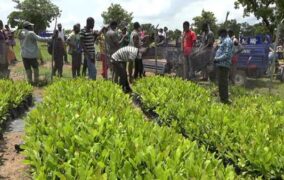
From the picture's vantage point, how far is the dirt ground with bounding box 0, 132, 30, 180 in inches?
248

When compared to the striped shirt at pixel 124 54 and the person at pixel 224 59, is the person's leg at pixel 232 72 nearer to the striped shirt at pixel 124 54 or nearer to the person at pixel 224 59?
the person at pixel 224 59

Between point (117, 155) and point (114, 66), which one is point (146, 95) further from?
point (117, 155)

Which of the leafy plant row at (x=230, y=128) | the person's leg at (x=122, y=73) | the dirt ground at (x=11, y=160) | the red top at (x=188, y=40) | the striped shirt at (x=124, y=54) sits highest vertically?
the red top at (x=188, y=40)

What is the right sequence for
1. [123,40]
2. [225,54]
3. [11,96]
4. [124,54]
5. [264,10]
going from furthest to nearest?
[264,10] → [123,40] → [124,54] → [225,54] → [11,96]

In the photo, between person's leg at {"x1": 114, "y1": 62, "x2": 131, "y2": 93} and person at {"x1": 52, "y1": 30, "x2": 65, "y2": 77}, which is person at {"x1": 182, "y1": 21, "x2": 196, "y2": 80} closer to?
person's leg at {"x1": 114, "y1": 62, "x2": 131, "y2": 93}

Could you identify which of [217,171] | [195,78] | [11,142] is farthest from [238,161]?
[195,78]

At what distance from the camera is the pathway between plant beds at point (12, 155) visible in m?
6.34

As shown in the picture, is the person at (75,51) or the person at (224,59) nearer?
the person at (224,59)

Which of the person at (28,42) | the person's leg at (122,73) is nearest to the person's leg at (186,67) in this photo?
the person's leg at (122,73)

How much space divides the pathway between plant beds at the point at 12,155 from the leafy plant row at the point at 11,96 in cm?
25

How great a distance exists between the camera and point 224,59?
11539 mm

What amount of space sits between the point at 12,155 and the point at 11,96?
2.40m

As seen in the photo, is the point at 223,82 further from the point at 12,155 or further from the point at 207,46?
the point at 12,155

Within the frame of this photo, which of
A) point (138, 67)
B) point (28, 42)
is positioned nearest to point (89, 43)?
point (28, 42)
